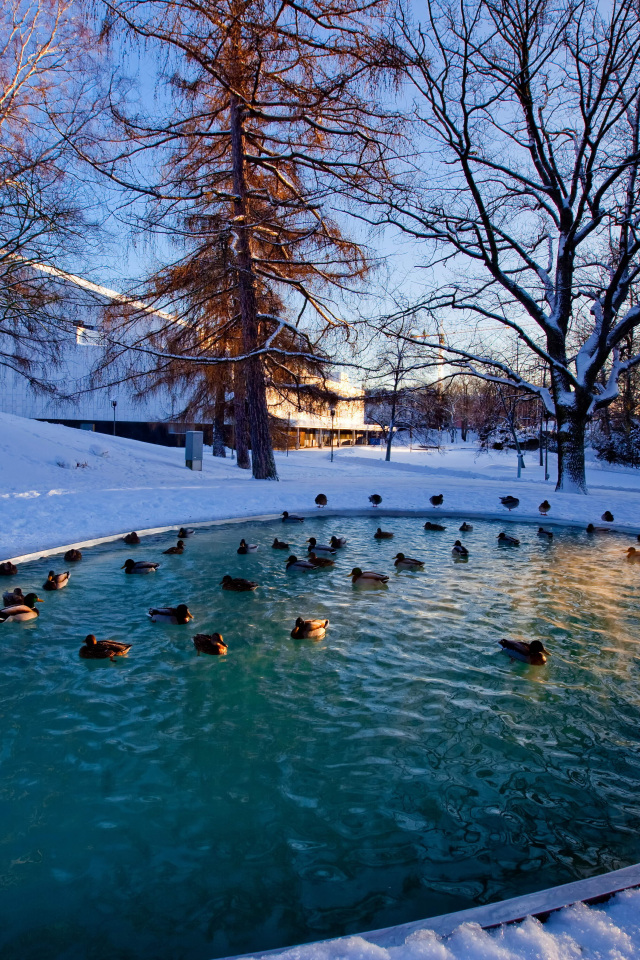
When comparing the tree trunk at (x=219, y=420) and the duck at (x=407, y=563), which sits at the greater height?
the tree trunk at (x=219, y=420)

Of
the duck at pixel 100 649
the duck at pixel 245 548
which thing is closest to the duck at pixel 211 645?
the duck at pixel 100 649

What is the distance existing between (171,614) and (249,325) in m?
14.2

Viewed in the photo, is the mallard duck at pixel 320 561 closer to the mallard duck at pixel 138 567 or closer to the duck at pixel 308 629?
the mallard duck at pixel 138 567

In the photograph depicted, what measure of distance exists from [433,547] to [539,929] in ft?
29.0

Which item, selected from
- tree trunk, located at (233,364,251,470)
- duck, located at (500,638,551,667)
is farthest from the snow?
tree trunk, located at (233,364,251,470)

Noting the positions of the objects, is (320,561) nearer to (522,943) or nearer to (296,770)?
(296,770)

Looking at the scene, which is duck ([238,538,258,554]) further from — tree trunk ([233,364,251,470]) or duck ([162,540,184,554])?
tree trunk ([233,364,251,470])

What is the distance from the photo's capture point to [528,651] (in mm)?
5449

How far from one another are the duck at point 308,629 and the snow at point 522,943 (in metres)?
3.83

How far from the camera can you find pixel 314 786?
3.71m

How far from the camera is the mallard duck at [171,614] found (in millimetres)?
6492

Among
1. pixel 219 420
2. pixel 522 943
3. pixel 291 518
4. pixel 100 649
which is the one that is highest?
pixel 219 420

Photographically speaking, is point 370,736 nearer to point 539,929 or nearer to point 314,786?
point 314,786

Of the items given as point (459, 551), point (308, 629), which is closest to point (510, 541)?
point (459, 551)
